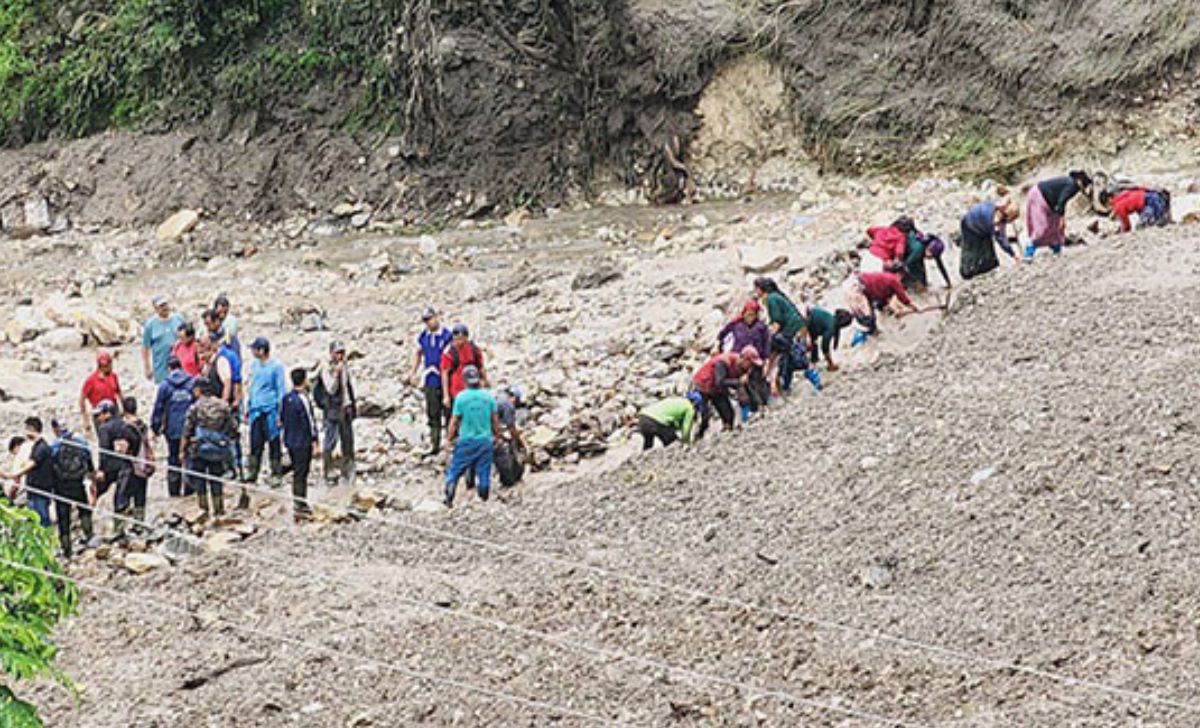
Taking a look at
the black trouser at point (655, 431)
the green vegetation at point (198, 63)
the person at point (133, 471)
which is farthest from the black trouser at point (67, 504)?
the green vegetation at point (198, 63)

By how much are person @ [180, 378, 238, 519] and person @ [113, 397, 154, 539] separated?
0.32 meters

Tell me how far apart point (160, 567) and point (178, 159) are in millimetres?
18220

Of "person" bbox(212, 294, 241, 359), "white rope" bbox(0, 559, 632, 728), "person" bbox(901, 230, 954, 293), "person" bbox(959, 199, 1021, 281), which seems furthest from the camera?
"person" bbox(959, 199, 1021, 281)

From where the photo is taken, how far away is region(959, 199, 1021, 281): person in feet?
50.9

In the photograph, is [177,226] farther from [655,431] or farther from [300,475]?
[655,431]

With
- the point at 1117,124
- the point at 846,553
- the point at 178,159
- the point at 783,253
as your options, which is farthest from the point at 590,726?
the point at 178,159

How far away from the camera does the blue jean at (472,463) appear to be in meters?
13.5

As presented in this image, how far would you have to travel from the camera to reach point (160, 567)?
1284cm

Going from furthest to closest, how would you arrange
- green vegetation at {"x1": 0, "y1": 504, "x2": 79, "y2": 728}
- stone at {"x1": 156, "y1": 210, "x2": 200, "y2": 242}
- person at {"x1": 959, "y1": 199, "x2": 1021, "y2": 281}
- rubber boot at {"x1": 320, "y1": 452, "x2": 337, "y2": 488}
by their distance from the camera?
stone at {"x1": 156, "y1": 210, "x2": 200, "y2": 242} → person at {"x1": 959, "y1": 199, "x2": 1021, "y2": 281} → rubber boot at {"x1": 320, "y1": 452, "x2": 337, "y2": 488} → green vegetation at {"x1": 0, "y1": 504, "x2": 79, "y2": 728}

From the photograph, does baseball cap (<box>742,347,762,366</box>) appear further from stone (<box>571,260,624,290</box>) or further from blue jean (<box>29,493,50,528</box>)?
stone (<box>571,260,624,290</box>)

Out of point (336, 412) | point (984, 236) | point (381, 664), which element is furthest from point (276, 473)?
point (984, 236)

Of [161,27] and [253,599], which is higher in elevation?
[161,27]

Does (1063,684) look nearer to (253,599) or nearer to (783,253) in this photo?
(253,599)

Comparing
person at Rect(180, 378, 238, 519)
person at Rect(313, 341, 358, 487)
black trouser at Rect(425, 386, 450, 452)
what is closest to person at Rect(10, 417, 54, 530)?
person at Rect(180, 378, 238, 519)
